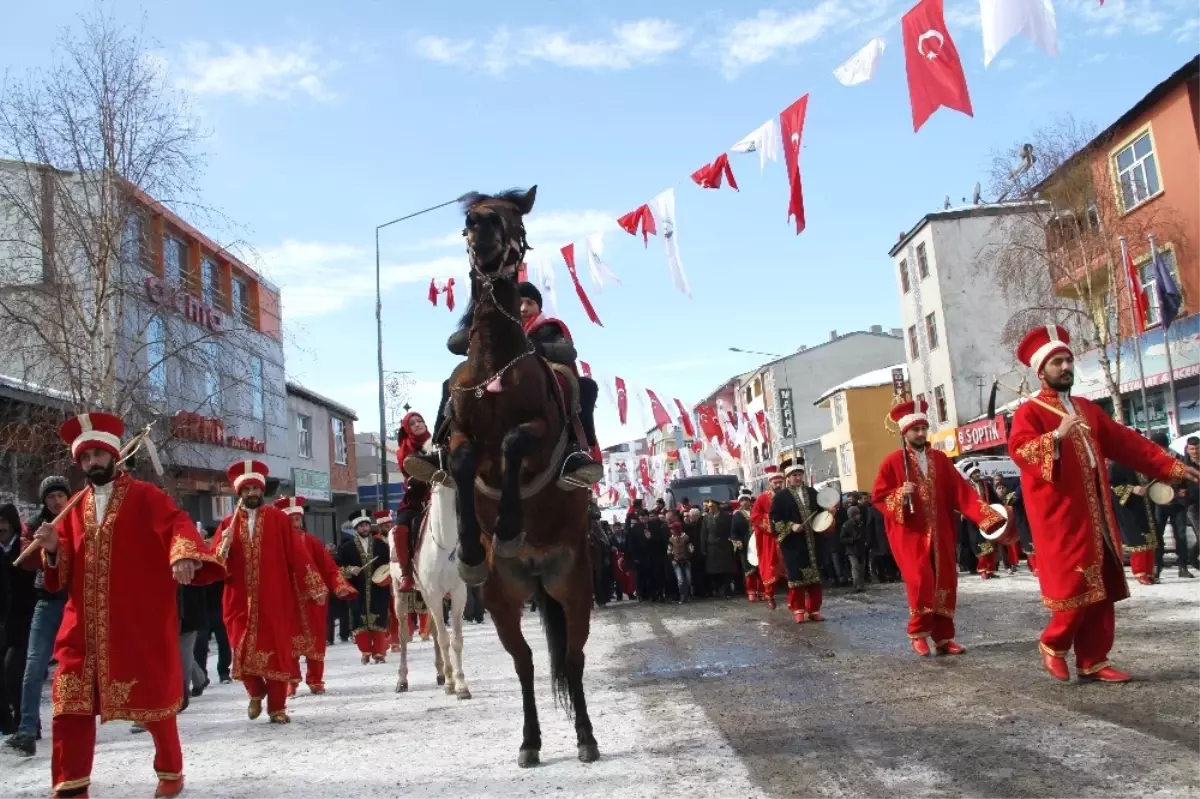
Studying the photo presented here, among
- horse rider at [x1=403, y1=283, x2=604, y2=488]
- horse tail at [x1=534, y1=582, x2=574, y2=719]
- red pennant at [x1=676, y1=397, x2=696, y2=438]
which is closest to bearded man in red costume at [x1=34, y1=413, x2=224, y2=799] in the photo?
horse rider at [x1=403, y1=283, x2=604, y2=488]

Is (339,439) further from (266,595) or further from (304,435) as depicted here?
(266,595)

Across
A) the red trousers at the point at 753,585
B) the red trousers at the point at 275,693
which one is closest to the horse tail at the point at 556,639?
the red trousers at the point at 275,693

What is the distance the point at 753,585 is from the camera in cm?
1998

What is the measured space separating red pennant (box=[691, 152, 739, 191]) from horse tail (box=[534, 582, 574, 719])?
8.06 m

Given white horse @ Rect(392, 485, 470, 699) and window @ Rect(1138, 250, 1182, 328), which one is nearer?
white horse @ Rect(392, 485, 470, 699)

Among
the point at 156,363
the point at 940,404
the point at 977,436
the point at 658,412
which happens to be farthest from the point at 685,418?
the point at 156,363

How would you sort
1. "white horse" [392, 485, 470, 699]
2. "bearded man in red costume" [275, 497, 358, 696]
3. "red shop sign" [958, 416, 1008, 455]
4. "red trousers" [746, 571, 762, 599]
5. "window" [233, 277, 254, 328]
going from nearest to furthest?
"bearded man in red costume" [275, 497, 358, 696]
"white horse" [392, 485, 470, 699]
"red trousers" [746, 571, 762, 599]
"window" [233, 277, 254, 328]
"red shop sign" [958, 416, 1008, 455]

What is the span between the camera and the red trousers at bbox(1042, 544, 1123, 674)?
6773mm

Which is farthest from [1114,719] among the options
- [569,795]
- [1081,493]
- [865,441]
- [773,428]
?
[773,428]

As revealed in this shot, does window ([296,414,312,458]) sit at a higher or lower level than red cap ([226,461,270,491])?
higher

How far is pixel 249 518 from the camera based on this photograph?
9.54 meters

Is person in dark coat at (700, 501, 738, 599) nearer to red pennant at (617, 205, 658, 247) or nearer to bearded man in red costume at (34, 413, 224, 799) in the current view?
red pennant at (617, 205, 658, 247)

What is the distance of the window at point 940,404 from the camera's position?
4328 centimetres

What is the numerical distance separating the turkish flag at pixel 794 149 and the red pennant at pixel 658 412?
65.1ft
